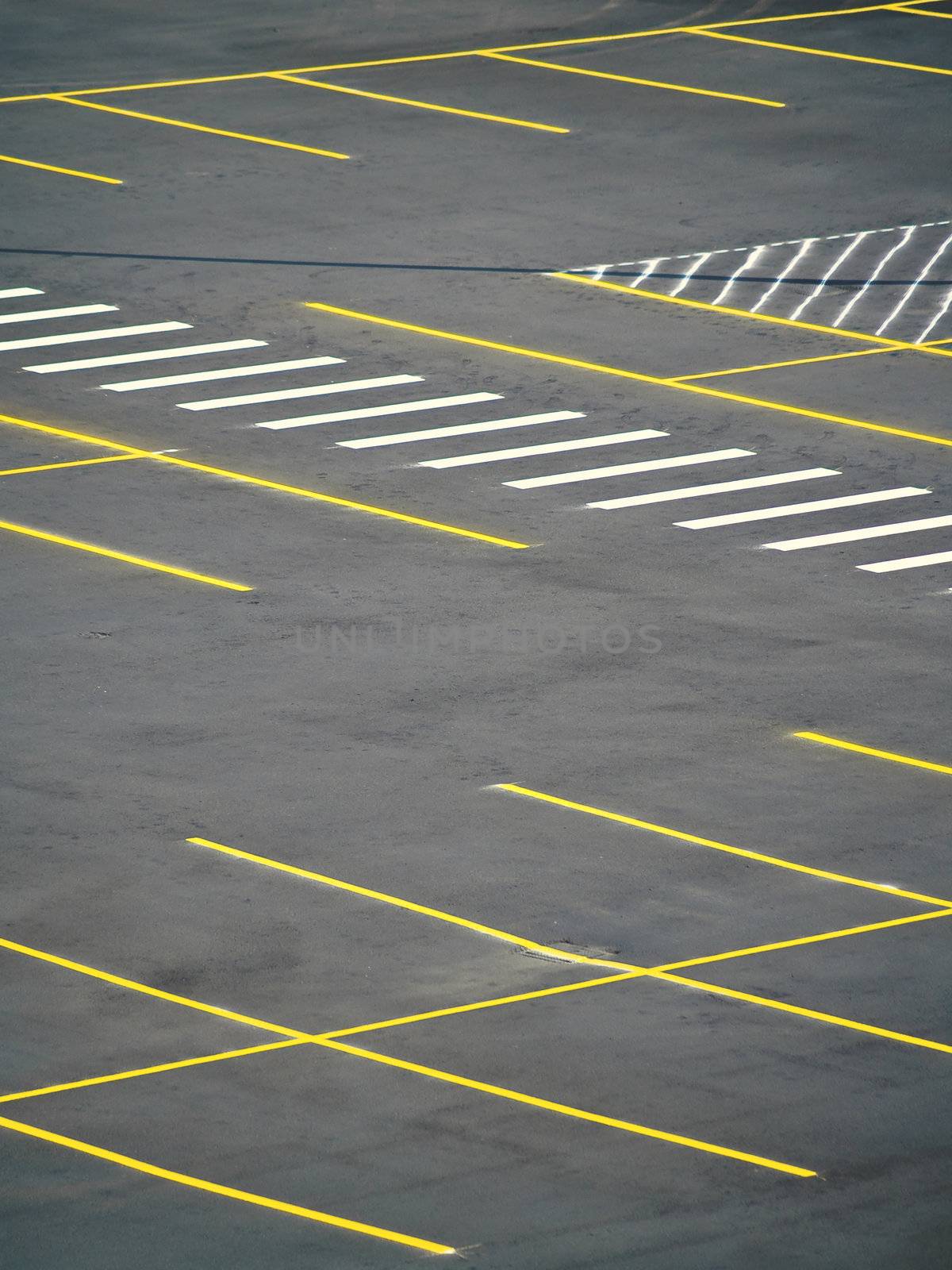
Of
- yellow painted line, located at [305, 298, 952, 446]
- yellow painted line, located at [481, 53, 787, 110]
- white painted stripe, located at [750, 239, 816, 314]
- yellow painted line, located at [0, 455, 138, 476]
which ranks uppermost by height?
yellow painted line, located at [481, 53, 787, 110]

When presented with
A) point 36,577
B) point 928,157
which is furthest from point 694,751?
point 928,157

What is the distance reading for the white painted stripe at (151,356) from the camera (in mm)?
25609

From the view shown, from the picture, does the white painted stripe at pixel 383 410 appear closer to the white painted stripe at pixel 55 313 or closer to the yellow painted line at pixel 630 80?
the white painted stripe at pixel 55 313

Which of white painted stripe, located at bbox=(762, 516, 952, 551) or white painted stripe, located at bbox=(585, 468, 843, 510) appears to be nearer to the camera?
white painted stripe, located at bbox=(762, 516, 952, 551)

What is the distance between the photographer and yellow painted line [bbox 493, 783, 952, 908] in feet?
50.4

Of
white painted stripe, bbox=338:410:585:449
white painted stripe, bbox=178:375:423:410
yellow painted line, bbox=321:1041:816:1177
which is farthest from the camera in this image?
white painted stripe, bbox=178:375:423:410

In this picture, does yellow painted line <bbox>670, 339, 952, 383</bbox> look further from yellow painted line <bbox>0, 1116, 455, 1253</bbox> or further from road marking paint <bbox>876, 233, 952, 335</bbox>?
yellow painted line <bbox>0, 1116, 455, 1253</bbox>

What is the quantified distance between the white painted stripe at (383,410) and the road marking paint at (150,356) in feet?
6.83

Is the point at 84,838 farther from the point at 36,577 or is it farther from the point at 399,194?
the point at 399,194

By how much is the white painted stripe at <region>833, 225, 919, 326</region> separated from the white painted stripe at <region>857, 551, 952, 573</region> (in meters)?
6.33

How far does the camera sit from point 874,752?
57.2 ft

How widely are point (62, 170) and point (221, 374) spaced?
709 cm

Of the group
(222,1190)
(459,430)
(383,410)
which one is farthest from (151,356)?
(222,1190)

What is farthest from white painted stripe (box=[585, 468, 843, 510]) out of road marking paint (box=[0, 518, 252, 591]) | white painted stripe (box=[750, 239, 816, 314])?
white painted stripe (box=[750, 239, 816, 314])
